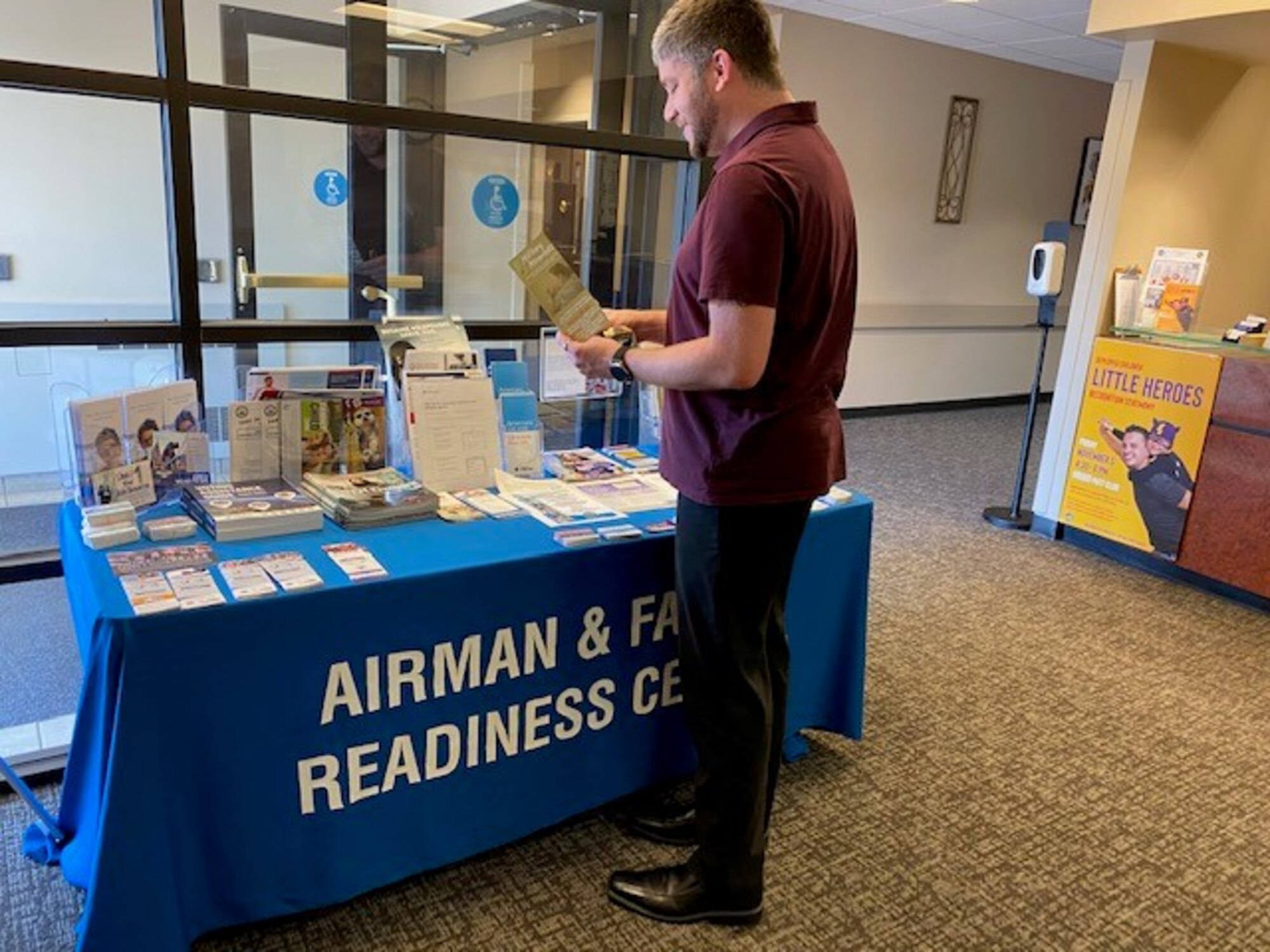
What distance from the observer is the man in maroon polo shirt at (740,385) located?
55.7 inches

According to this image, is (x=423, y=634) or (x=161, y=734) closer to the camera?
(x=161, y=734)

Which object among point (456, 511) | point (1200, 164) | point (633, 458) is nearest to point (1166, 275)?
point (1200, 164)

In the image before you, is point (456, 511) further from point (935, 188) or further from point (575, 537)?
point (935, 188)

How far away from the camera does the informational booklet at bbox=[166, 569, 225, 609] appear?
55.2 inches

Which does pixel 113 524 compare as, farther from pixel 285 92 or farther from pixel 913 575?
pixel 913 575

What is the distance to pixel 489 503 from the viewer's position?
1.96 m

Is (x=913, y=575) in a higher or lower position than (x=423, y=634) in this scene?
lower

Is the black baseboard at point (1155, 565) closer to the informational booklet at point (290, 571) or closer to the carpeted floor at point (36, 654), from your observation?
the informational booklet at point (290, 571)

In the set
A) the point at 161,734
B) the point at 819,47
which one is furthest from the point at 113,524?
the point at 819,47

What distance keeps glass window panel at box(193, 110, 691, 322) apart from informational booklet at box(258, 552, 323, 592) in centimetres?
118

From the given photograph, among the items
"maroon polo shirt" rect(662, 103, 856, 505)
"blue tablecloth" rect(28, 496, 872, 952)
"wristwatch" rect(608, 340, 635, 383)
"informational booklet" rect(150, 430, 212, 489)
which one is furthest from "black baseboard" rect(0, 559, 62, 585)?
"maroon polo shirt" rect(662, 103, 856, 505)

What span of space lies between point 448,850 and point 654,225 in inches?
79.9

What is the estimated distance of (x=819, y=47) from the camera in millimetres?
5621

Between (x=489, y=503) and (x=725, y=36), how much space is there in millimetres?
1011
